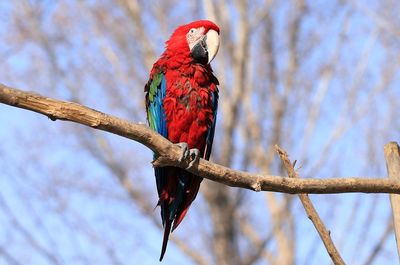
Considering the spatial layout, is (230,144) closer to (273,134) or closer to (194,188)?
(273,134)

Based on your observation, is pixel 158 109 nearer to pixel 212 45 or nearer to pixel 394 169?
pixel 212 45

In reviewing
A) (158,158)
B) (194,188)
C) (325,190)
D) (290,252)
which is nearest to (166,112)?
(194,188)

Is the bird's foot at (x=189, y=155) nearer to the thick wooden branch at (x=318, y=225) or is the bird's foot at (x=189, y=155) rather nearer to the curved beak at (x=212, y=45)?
the thick wooden branch at (x=318, y=225)

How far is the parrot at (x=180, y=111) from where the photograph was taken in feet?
9.57

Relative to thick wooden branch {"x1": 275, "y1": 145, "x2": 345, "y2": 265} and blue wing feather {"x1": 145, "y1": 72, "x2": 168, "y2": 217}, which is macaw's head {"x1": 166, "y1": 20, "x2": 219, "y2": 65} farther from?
thick wooden branch {"x1": 275, "y1": 145, "x2": 345, "y2": 265}

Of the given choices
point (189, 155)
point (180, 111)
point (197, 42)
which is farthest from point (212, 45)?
point (189, 155)

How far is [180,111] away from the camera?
2916 millimetres

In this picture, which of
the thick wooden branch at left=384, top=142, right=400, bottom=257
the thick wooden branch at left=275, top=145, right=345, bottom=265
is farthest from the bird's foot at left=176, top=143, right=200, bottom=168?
the thick wooden branch at left=384, top=142, right=400, bottom=257

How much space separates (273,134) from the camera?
300 inches

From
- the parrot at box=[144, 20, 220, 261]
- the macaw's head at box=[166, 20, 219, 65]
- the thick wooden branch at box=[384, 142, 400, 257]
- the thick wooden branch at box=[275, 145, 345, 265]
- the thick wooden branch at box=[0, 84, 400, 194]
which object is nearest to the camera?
the thick wooden branch at box=[0, 84, 400, 194]

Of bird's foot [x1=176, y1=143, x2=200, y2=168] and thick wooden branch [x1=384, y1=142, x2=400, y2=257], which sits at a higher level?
thick wooden branch [x1=384, y1=142, x2=400, y2=257]

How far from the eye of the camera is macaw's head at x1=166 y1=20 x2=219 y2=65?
10.1 ft

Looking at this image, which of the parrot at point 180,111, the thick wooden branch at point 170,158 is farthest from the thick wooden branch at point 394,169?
the parrot at point 180,111

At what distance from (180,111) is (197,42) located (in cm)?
39
